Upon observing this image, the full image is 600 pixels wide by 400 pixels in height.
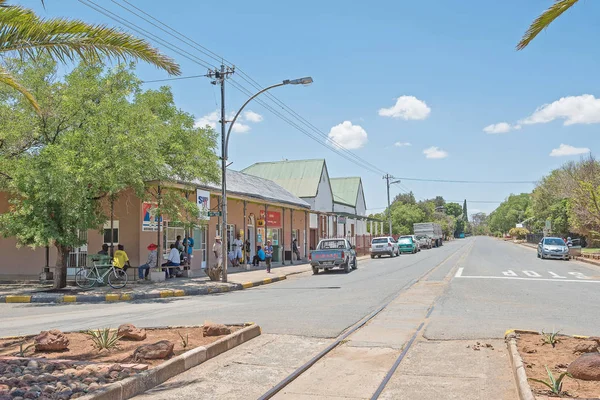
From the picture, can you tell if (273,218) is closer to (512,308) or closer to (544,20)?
(512,308)

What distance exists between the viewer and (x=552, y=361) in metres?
6.55

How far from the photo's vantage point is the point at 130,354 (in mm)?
6918

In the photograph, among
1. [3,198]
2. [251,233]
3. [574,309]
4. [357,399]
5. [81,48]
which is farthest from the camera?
[251,233]

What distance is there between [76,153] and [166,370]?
40.6 ft

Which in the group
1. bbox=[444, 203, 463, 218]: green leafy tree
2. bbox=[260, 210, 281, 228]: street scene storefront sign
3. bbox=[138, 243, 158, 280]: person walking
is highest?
bbox=[444, 203, 463, 218]: green leafy tree

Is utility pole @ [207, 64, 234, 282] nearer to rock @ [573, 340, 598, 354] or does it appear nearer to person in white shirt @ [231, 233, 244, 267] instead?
person in white shirt @ [231, 233, 244, 267]

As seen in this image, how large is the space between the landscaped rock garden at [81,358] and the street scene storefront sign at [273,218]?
2463cm

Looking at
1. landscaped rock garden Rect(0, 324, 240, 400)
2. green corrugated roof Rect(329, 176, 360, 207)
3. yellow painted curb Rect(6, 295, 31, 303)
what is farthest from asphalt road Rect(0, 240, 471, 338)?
green corrugated roof Rect(329, 176, 360, 207)

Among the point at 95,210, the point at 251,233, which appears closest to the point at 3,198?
the point at 95,210

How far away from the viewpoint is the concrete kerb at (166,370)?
5301 millimetres

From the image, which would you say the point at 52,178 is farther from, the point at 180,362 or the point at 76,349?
the point at 180,362

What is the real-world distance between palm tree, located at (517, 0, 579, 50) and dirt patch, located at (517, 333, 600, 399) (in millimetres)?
4573

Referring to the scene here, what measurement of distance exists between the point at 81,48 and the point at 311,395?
281 inches

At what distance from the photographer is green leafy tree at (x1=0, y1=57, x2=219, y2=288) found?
1634 cm
